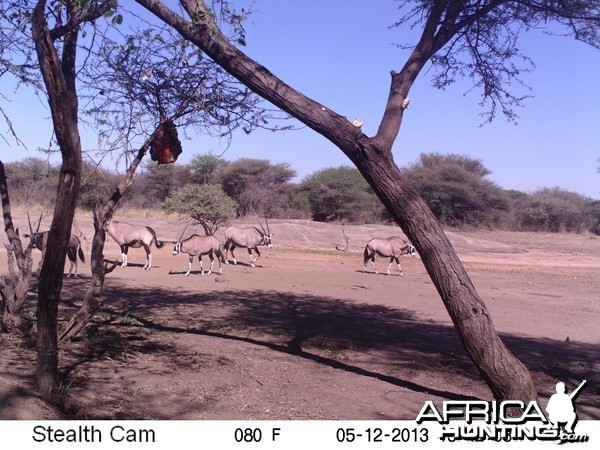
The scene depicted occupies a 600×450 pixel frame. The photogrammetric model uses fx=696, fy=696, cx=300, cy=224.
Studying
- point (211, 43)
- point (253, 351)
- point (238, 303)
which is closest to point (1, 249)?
point (238, 303)

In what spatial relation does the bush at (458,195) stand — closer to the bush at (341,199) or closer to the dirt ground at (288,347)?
the bush at (341,199)

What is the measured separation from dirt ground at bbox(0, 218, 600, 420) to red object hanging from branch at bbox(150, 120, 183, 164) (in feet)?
7.74

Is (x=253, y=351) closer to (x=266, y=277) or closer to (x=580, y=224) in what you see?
(x=266, y=277)

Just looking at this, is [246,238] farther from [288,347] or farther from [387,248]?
[288,347]

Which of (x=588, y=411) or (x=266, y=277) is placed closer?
(x=588, y=411)

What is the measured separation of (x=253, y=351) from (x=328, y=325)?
2964 mm

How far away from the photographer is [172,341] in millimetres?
9195

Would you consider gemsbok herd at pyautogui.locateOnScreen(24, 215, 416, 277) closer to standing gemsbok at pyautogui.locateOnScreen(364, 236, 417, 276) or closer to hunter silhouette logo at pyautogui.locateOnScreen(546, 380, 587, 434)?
standing gemsbok at pyautogui.locateOnScreen(364, 236, 417, 276)

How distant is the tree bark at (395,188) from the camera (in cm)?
595

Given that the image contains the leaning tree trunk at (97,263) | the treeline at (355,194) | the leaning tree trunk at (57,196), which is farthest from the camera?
the treeline at (355,194)

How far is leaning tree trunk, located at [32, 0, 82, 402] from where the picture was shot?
5227mm

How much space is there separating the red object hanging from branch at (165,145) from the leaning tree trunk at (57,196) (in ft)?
10.2

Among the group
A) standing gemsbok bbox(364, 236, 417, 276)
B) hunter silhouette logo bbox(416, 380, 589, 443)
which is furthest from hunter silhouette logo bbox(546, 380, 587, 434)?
standing gemsbok bbox(364, 236, 417, 276)

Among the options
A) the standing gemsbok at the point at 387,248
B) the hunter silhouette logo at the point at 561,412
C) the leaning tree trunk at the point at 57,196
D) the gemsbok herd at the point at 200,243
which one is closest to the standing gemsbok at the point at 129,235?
the gemsbok herd at the point at 200,243
